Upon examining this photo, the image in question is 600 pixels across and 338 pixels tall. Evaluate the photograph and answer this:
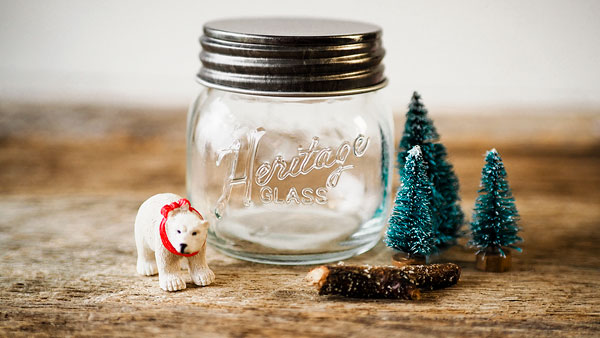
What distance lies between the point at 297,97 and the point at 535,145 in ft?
3.47

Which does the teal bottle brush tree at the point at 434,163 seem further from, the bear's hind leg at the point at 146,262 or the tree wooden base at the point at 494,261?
the bear's hind leg at the point at 146,262

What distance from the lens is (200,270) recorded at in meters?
1.00

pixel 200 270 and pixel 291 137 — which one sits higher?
pixel 291 137

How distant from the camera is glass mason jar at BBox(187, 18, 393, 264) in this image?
0.99 meters

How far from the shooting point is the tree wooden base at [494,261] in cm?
106

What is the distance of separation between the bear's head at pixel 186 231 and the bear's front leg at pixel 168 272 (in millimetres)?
38

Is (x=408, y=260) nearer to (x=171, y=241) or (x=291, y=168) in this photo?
(x=291, y=168)

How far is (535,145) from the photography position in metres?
1.82

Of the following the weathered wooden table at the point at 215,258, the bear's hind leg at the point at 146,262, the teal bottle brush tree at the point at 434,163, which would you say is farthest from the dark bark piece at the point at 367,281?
the bear's hind leg at the point at 146,262

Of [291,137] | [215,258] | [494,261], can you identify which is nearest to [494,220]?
[494,261]

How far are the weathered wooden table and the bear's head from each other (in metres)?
0.08

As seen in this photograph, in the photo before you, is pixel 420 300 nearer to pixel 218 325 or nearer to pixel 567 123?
pixel 218 325

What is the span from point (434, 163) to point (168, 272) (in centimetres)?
44

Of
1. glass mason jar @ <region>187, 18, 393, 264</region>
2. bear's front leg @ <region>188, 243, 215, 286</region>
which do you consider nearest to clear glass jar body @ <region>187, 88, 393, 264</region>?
glass mason jar @ <region>187, 18, 393, 264</region>
